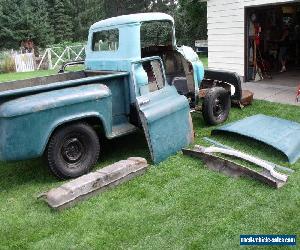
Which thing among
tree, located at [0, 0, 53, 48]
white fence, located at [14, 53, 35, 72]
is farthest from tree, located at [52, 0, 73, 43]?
white fence, located at [14, 53, 35, 72]

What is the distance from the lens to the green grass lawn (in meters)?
3.85

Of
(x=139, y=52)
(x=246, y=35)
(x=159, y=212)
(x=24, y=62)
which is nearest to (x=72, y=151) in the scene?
(x=159, y=212)

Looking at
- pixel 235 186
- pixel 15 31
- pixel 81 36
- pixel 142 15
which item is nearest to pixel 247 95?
pixel 142 15

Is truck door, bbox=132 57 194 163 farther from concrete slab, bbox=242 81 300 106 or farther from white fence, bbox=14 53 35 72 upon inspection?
white fence, bbox=14 53 35 72

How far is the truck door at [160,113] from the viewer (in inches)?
216

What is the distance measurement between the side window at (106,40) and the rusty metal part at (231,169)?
89.5 inches

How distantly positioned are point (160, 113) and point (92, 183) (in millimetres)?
1493

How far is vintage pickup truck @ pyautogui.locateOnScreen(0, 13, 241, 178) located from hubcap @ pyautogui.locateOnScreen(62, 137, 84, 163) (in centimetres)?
1

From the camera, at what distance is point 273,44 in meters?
14.4

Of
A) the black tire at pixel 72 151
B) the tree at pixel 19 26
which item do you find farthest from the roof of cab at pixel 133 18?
the tree at pixel 19 26

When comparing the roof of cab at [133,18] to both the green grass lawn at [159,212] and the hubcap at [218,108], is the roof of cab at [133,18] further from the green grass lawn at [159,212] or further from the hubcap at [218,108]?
the green grass lawn at [159,212]

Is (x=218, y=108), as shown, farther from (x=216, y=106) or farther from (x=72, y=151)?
(x=72, y=151)

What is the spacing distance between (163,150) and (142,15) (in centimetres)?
229

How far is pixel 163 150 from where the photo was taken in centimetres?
567
